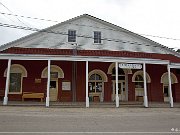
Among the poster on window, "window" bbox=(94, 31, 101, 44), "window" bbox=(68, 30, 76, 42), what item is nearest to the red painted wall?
the poster on window

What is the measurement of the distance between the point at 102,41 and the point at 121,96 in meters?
6.20

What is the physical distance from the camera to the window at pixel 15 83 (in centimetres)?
2023

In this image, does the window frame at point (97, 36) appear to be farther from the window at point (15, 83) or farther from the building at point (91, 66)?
the window at point (15, 83)

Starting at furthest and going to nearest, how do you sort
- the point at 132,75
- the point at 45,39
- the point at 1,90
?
1. the point at 45,39
2. the point at 132,75
3. the point at 1,90

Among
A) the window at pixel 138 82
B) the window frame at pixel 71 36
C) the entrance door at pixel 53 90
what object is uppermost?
the window frame at pixel 71 36

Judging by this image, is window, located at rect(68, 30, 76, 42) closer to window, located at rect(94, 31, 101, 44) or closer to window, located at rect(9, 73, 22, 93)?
window, located at rect(94, 31, 101, 44)

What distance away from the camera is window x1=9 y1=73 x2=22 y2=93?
66.4 feet

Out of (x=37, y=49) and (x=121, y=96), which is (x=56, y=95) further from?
(x=121, y=96)

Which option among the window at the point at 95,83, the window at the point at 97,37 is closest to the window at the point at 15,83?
the window at the point at 95,83

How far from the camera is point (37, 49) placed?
68.1ft

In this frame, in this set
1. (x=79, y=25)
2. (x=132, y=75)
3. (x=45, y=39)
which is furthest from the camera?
(x=79, y=25)

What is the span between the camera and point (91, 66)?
2153 cm

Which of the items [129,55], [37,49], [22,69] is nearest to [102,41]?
[129,55]

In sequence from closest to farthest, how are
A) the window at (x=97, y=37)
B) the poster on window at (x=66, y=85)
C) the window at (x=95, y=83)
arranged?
the poster on window at (x=66, y=85)
the window at (x=95, y=83)
the window at (x=97, y=37)
